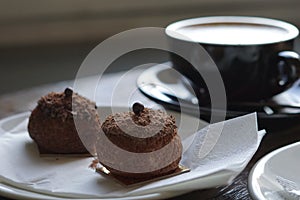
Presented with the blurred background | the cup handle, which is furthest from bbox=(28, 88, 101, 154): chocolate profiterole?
the blurred background

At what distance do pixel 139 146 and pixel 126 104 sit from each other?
0.21 meters

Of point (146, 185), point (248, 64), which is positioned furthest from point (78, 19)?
point (146, 185)

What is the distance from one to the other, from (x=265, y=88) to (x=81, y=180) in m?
0.34

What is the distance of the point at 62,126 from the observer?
2.09ft

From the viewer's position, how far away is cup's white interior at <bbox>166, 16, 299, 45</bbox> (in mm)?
818

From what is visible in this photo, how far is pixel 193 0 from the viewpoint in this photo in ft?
6.28

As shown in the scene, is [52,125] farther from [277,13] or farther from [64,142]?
[277,13]

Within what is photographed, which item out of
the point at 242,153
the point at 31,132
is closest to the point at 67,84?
the point at 31,132

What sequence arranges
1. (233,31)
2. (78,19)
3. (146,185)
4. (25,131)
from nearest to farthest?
(146,185)
(25,131)
(233,31)
(78,19)

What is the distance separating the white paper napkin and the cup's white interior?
0.20 meters

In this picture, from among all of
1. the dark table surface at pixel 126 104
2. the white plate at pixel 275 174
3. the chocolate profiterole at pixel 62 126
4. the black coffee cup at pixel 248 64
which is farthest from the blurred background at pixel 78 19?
the white plate at pixel 275 174

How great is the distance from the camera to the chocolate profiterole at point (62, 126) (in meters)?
0.64

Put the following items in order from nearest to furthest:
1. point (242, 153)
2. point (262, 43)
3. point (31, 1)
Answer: point (242, 153) < point (262, 43) < point (31, 1)

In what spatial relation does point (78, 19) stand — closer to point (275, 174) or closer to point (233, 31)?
point (233, 31)
